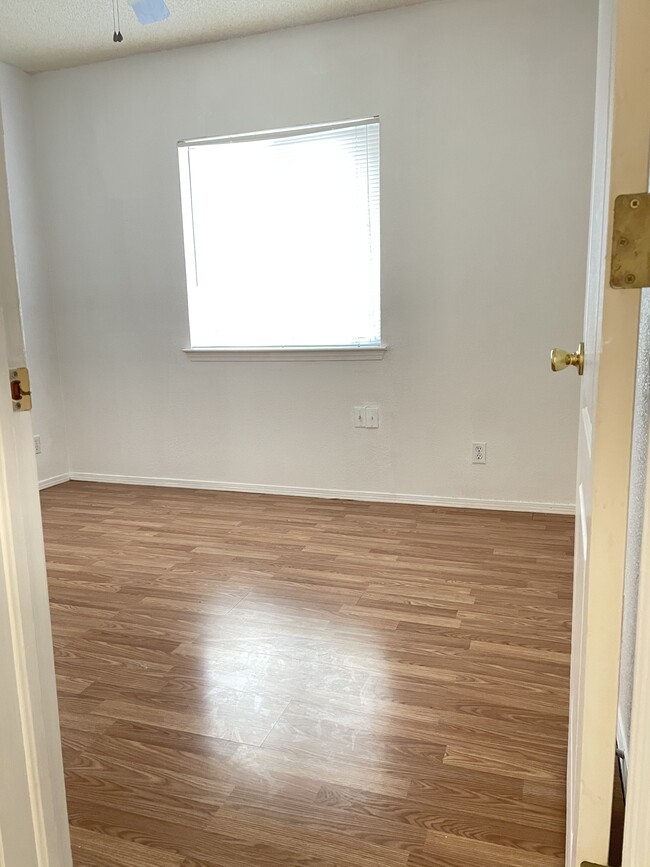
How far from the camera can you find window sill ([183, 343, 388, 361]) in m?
3.67

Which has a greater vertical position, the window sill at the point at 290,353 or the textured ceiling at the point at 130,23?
the textured ceiling at the point at 130,23

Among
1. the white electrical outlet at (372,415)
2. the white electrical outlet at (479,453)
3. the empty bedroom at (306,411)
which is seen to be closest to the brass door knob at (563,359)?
the empty bedroom at (306,411)

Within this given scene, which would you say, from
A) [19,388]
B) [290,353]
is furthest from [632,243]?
[290,353]

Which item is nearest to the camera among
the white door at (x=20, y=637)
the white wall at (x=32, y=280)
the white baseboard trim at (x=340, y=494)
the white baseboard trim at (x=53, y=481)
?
the white door at (x=20, y=637)

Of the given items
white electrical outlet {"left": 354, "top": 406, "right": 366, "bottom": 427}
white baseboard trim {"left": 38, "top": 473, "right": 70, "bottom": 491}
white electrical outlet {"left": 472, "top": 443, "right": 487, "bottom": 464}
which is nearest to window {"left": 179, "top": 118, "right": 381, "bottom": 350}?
white electrical outlet {"left": 354, "top": 406, "right": 366, "bottom": 427}

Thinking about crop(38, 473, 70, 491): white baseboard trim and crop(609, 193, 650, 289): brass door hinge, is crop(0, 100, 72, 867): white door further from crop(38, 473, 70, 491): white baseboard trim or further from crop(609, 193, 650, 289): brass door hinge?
crop(38, 473, 70, 491): white baseboard trim

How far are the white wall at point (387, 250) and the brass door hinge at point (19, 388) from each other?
281 centimetres

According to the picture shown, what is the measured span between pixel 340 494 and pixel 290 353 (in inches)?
34.0

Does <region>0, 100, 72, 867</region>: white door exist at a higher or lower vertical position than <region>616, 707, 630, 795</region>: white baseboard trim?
higher

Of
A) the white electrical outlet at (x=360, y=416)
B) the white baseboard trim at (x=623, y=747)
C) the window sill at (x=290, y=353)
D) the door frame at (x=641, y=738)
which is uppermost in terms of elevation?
the window sill at (x=290, y=353)

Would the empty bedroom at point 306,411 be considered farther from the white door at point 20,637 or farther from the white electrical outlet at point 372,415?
the white door at point 20,637

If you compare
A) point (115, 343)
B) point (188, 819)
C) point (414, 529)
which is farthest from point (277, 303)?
point (188, 819)

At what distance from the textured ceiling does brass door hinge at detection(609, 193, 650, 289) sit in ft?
10.5

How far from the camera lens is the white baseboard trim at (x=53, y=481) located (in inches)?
171
